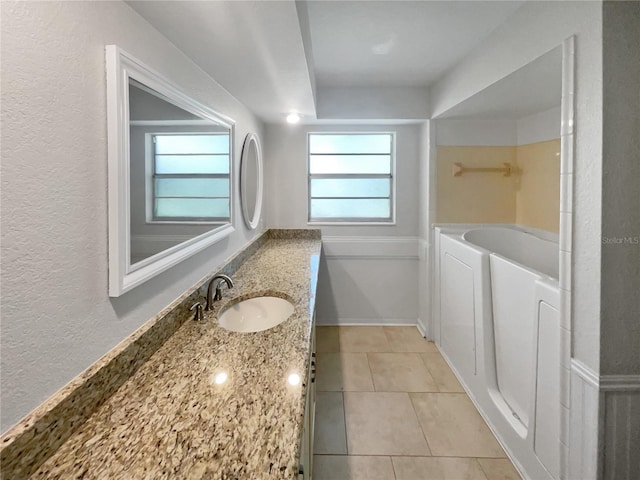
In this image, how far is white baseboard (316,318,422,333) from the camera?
386 cm

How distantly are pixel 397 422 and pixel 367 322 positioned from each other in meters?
1.62

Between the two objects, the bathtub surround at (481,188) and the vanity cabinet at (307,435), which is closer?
the vanity cabinet at (307,435)

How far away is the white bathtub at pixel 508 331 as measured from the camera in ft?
5.38

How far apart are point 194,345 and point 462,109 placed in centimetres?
268

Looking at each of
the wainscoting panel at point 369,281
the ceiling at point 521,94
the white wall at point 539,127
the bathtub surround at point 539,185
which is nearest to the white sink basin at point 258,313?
the ceiling at point 521,94

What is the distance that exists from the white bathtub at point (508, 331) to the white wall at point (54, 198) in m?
1.72

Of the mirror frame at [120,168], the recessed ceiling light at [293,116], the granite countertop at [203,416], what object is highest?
the recessed ceiling light at [293,116]

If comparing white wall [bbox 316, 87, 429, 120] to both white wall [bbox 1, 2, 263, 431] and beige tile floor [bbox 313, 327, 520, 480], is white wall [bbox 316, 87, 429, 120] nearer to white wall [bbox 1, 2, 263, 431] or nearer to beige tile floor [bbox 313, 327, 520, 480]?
beige tile floor [bbox 313, 327, 520, 480]

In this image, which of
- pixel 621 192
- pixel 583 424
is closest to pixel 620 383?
pixel 583 424

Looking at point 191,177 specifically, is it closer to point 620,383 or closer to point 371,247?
point 620,383

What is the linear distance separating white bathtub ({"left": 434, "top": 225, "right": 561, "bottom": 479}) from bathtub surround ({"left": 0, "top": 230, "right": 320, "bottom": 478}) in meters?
1.10

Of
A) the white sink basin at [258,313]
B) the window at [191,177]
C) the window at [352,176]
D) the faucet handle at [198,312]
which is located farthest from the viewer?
the window at [352,176]

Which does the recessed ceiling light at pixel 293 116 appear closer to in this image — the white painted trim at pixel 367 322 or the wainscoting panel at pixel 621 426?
the white painted trim at pixel 367 322

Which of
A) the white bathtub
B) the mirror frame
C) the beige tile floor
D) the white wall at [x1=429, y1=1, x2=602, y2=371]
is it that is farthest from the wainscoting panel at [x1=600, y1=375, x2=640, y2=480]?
the mirror frame
